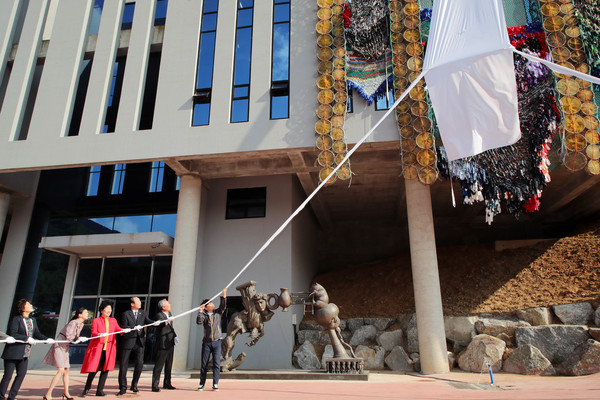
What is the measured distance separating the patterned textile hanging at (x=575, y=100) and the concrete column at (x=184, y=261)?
1286 centimetres

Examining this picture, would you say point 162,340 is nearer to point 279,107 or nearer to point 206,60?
point 279,107

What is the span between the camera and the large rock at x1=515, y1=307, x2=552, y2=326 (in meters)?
13.9

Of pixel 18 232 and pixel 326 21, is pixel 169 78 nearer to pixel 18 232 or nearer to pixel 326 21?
pixel 326 21

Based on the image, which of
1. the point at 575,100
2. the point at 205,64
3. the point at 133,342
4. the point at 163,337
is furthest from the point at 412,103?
the point at 133,342

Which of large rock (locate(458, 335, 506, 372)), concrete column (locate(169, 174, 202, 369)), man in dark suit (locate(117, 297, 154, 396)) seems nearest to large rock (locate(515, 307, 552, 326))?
large rock (locate(458, 335, 506, 372))

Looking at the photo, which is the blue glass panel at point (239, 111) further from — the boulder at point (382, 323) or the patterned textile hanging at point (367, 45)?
the boulder at point (382, 323)

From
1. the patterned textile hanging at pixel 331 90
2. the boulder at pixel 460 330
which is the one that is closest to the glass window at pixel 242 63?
the patterned textile hanging at pixel 331 90

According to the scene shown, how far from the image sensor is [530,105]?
523 inches

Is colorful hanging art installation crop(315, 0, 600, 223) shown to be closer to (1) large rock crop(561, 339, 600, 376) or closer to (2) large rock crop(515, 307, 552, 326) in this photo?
(2) large rock crop(515, 307, 552, 326)

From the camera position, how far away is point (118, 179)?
783 inches

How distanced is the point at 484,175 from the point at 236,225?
9.99 meters

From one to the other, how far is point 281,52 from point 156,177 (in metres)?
8.38

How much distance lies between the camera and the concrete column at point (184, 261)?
1468cm

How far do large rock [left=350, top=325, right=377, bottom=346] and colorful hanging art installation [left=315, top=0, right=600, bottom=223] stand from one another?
6481 mm
